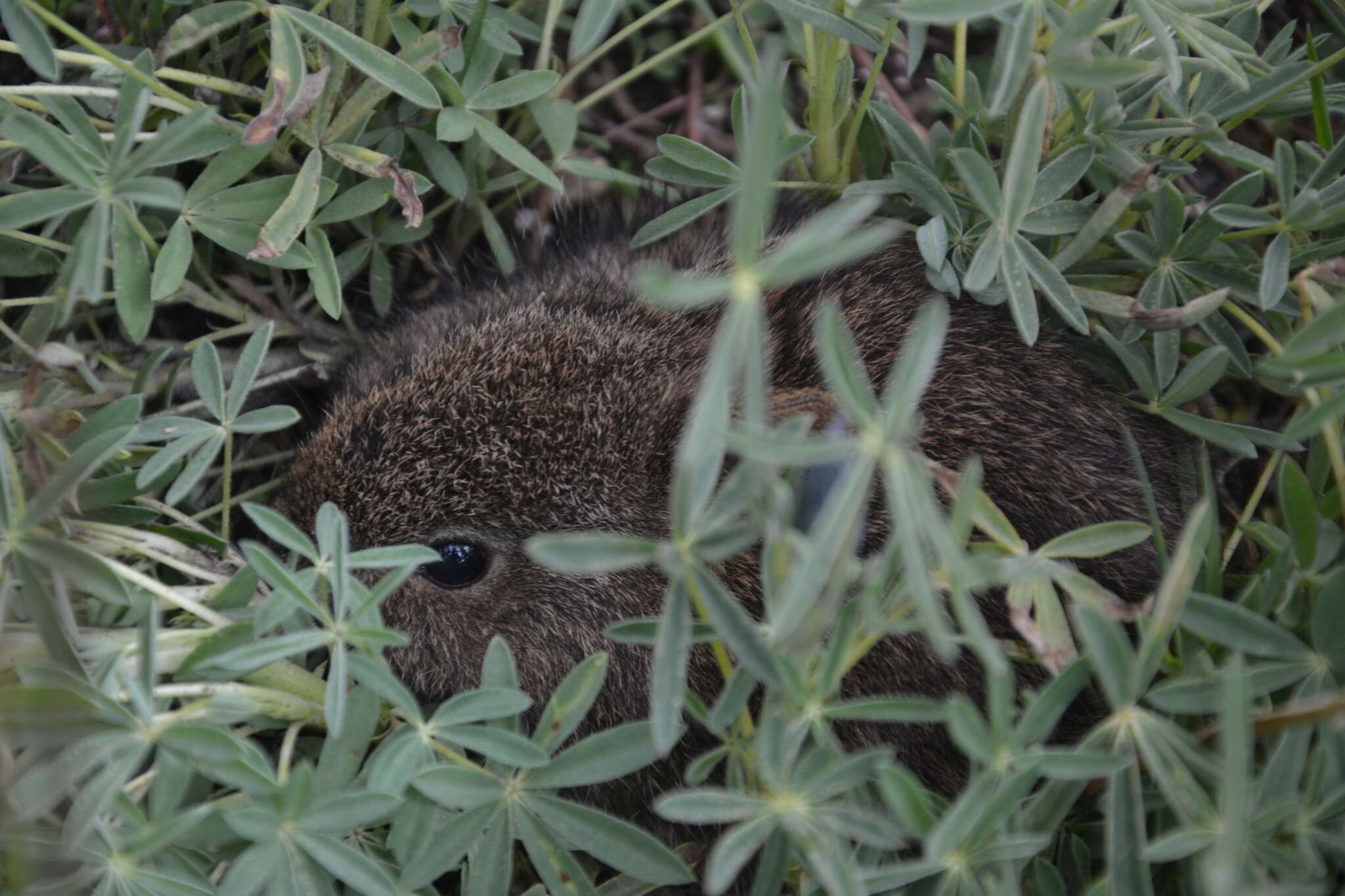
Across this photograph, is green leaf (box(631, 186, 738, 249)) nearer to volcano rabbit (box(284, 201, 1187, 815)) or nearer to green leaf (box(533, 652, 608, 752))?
volcano rabbit (box(284, 201, 1187, 815))

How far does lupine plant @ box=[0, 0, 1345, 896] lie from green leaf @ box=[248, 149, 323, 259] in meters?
0.01

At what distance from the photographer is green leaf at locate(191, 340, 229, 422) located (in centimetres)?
276

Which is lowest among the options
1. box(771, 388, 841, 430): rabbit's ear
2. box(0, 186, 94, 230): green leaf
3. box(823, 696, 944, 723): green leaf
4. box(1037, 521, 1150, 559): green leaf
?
box(823, 696, 944, 723): green leaf

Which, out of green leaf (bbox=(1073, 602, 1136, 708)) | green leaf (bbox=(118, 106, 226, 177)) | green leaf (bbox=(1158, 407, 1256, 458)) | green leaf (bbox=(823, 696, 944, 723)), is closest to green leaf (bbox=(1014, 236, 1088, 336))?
green leaf (bbox=(1158, 407, 1256, 458))

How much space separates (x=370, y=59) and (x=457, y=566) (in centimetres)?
136

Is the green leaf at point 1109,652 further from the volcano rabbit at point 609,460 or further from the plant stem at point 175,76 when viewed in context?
the plant stem at point 175,76

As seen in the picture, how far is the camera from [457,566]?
314 cm

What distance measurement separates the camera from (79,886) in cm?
206

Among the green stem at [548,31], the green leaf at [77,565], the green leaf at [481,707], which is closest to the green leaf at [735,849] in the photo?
the green leaf at [481,707]

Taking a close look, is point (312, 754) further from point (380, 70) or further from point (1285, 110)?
point (1285, 110)

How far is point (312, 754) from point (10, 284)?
5.63ft

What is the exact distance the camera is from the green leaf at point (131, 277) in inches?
102

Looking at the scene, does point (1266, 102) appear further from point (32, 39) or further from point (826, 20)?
point (32, 39)

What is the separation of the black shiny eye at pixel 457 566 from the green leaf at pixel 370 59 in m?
1.20
